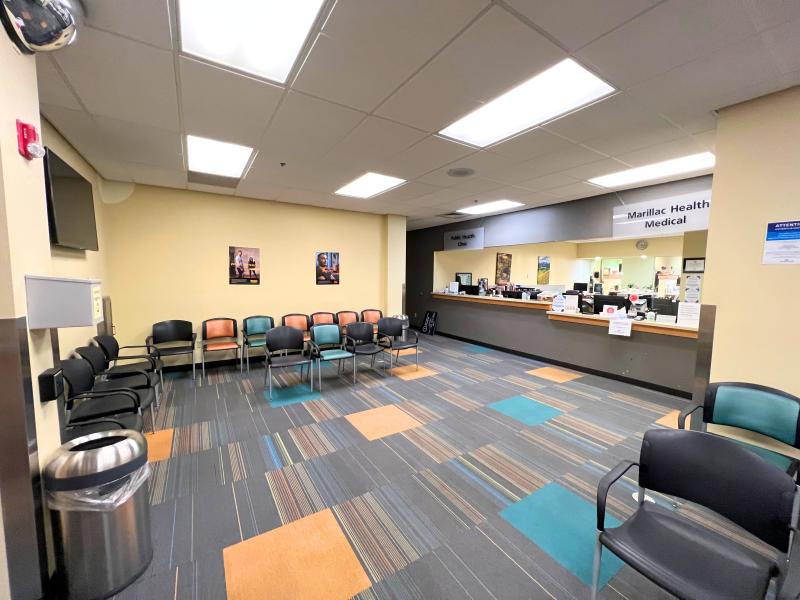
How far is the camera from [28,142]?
4.77 ft

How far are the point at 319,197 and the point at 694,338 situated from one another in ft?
18.5

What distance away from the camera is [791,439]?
186 centimetres

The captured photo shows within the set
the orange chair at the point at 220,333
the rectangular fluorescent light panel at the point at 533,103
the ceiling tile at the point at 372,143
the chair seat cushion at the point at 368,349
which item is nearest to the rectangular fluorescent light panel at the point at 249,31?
the ceiling tile at the point at 372,143

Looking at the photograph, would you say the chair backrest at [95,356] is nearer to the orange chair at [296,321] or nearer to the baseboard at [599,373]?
the orange chair at [296,321]

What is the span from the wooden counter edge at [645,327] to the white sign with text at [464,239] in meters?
2.48

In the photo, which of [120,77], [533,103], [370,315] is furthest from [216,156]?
[370,315]

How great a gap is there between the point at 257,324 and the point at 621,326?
562 cm

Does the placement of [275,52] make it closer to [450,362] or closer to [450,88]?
[450,88]

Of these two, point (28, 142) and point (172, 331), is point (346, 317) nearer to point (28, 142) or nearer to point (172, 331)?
point (172, 331)

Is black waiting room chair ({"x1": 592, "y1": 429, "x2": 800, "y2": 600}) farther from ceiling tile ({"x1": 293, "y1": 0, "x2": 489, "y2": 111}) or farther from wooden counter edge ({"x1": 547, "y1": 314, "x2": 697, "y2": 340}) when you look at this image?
wooden counter edge ({"x1": 547, "y1": 314, "x2": 697, "y2": 340})

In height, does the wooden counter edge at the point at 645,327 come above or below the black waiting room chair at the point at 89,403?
above

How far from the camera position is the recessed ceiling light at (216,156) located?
10.4 feet

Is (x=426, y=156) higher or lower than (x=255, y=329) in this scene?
higher

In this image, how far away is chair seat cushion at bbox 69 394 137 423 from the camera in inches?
91.7
